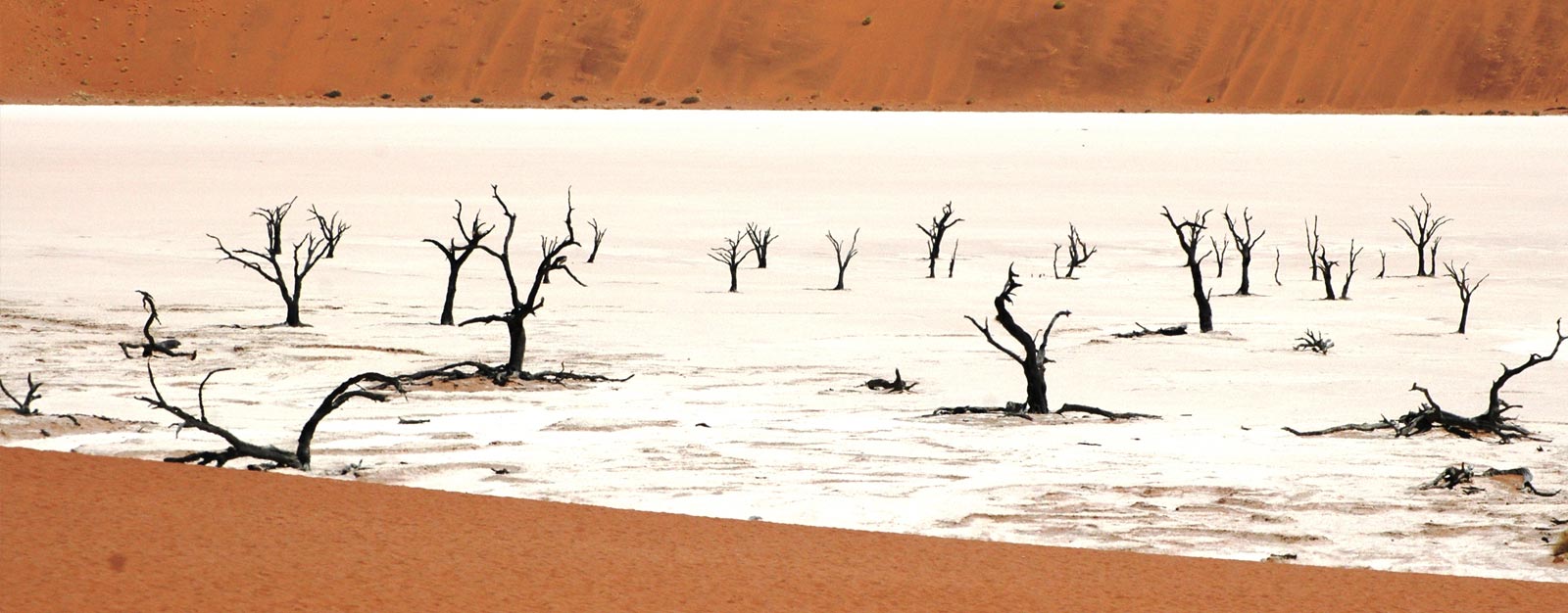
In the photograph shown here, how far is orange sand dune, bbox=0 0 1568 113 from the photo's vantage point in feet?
188

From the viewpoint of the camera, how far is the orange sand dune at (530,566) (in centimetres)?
408

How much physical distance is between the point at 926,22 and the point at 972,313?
51899 mm

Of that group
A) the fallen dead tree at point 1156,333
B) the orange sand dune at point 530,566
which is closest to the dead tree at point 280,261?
the fallen dead tree at point 1156,333

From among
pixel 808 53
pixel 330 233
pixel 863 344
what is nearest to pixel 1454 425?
pixel 863 344

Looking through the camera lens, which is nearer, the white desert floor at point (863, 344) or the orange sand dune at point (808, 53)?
the white desert floor at point (863, 344)

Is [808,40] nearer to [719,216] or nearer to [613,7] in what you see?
[613,7]

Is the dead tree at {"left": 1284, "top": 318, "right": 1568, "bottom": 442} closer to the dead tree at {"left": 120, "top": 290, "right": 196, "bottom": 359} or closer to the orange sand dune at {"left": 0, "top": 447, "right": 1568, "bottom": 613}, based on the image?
the orange sand dune at {"left": 0, "top": 447, "right": 1568, "bottom": 613}

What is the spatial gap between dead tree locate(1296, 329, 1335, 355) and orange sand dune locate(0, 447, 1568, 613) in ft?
20.5

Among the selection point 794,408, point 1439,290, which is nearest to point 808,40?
point 1439,290

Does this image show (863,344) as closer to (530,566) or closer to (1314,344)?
(1314,344)

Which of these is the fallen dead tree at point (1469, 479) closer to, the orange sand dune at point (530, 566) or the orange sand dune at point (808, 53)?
the orange sand dune at point (530, 566)

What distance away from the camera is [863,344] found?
11.1 meters

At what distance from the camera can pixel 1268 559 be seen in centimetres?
520

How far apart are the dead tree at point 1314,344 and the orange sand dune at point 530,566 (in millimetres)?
6248
